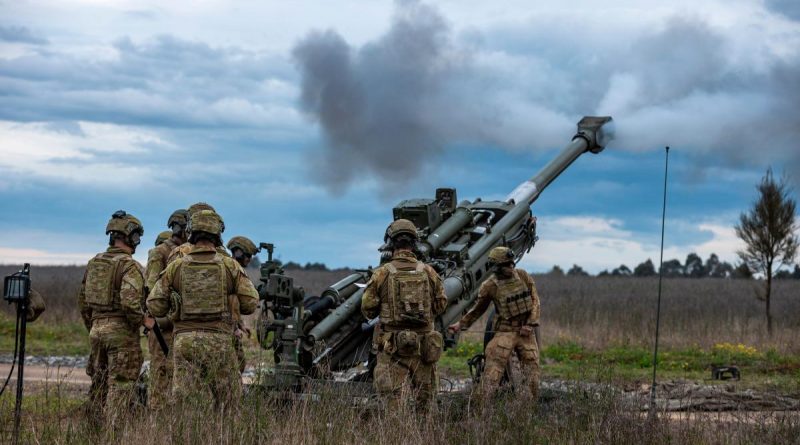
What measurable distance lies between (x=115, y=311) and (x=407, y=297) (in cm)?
272

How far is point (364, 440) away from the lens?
26.0 ft

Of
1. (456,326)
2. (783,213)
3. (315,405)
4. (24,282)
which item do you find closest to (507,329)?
(456,326)

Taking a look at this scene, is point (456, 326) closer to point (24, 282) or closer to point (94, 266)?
point (94, 266)

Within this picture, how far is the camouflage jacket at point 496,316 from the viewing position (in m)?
12.2

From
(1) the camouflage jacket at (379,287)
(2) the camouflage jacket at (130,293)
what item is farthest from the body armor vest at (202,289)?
(1) the camouflage jacket at (379,287)

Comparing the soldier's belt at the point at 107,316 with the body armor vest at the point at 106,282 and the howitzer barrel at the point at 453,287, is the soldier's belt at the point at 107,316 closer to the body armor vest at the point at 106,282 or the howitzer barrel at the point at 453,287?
the body armor vest at the point at 106,282

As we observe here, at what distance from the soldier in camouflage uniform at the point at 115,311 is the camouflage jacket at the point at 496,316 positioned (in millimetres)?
3923

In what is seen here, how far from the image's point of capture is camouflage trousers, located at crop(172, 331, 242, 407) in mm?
8812

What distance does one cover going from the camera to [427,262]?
13.1 m

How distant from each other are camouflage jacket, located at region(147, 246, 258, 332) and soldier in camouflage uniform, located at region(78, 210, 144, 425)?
2.96ft

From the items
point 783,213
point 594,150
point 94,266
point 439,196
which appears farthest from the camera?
point 783,213

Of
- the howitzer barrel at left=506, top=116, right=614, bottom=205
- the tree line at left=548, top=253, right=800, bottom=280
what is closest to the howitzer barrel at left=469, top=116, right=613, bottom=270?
the howitzer barrel at left=506, top=116, right=614, bottom=205

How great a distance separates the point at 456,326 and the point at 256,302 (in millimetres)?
3703

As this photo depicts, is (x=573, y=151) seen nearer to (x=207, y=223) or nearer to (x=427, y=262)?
(x=427, y=262)
